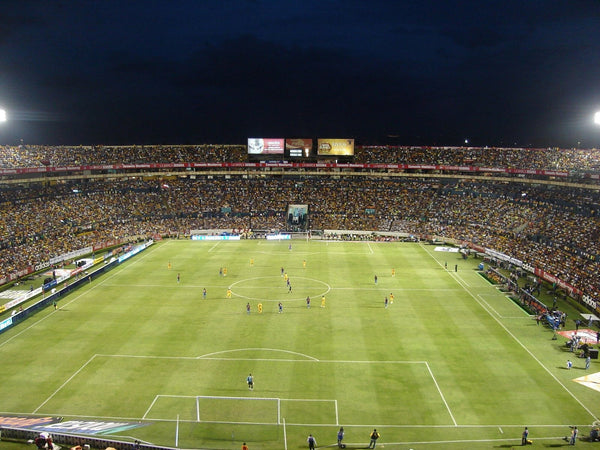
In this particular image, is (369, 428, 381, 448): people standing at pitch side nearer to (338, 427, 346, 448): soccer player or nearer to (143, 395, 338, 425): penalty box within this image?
(338, 427, 346, 448): soccer player

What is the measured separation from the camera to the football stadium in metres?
26.2

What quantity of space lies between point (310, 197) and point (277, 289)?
4427cm

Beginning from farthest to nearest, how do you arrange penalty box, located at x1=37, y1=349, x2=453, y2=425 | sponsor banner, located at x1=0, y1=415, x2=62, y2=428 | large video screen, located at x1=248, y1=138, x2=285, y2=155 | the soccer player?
large video screen, located at x1=248, y1=138, x2=285, y2=155, penalty box, located at x1=37, y1=349, x2=453, y2=425, sponsor banner, located at x1=0, y1=415, x2=62, y2=428, the soccer player

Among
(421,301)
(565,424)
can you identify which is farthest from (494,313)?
(565,424)

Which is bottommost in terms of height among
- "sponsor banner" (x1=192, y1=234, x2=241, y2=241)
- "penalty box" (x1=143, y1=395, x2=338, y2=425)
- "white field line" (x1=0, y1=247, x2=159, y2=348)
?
"sponsor banner" (x1=192, y1=234, x2=241, y2=241)

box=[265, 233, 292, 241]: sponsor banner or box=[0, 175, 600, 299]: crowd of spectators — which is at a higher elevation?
box=[0, 175, 600, 299]: crowd of spectators

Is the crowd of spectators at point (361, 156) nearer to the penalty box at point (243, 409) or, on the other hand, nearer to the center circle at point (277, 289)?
the center circle at point (277, 289)

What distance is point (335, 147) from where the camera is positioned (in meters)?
93.7

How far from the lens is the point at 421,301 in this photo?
46438 mm

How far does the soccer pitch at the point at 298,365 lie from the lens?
25.5 meters

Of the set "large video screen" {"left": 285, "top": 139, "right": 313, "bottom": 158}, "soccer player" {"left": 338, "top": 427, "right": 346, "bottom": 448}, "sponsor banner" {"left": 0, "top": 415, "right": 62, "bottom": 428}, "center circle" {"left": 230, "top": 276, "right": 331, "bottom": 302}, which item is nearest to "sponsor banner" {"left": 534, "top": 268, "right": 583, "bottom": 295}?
"center circle" {"left": 230, "top": 276, "right": 331, "bottom": 302}

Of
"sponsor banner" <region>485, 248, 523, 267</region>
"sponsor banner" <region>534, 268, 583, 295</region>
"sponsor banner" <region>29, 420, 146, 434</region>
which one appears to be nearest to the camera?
"sponsor banner" <region>29, 420, 146, 434</region>

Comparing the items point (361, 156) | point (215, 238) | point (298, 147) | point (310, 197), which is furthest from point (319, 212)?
point (361, 156)

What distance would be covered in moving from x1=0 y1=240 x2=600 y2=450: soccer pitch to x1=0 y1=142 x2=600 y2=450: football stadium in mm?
163
